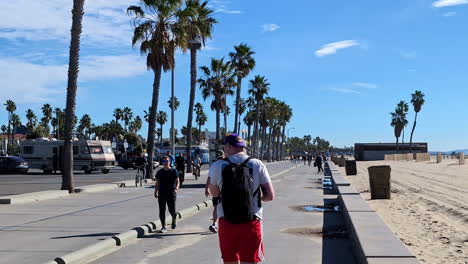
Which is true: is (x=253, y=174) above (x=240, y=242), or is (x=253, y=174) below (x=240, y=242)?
above

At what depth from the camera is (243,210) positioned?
5.11 m

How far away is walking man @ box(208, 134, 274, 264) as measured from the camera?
16.8 ft

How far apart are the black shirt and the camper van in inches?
1160

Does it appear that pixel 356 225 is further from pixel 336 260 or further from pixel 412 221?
pixel 412 221

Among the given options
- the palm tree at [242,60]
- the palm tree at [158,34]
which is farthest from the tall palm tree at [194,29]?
Result: the palm tree at [242,60]

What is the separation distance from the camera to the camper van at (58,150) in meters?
39.8

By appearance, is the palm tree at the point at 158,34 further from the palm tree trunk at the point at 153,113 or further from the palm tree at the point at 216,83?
the palm tree at the point at 216,83

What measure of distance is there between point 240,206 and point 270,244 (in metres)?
4.97

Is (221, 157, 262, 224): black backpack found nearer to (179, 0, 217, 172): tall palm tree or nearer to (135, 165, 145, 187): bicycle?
(135, 165, 145, 187): bicycle

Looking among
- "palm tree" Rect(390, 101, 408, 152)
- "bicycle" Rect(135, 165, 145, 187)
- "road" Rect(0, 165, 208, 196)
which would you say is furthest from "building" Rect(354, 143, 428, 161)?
"bicycle" Rect(135, 165, 145, 187)

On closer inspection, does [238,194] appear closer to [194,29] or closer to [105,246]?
[105,246]

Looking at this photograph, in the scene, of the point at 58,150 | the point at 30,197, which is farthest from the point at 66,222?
the point at 58,150

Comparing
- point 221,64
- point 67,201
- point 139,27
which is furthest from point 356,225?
point 221,64

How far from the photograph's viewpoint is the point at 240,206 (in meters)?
5.11
